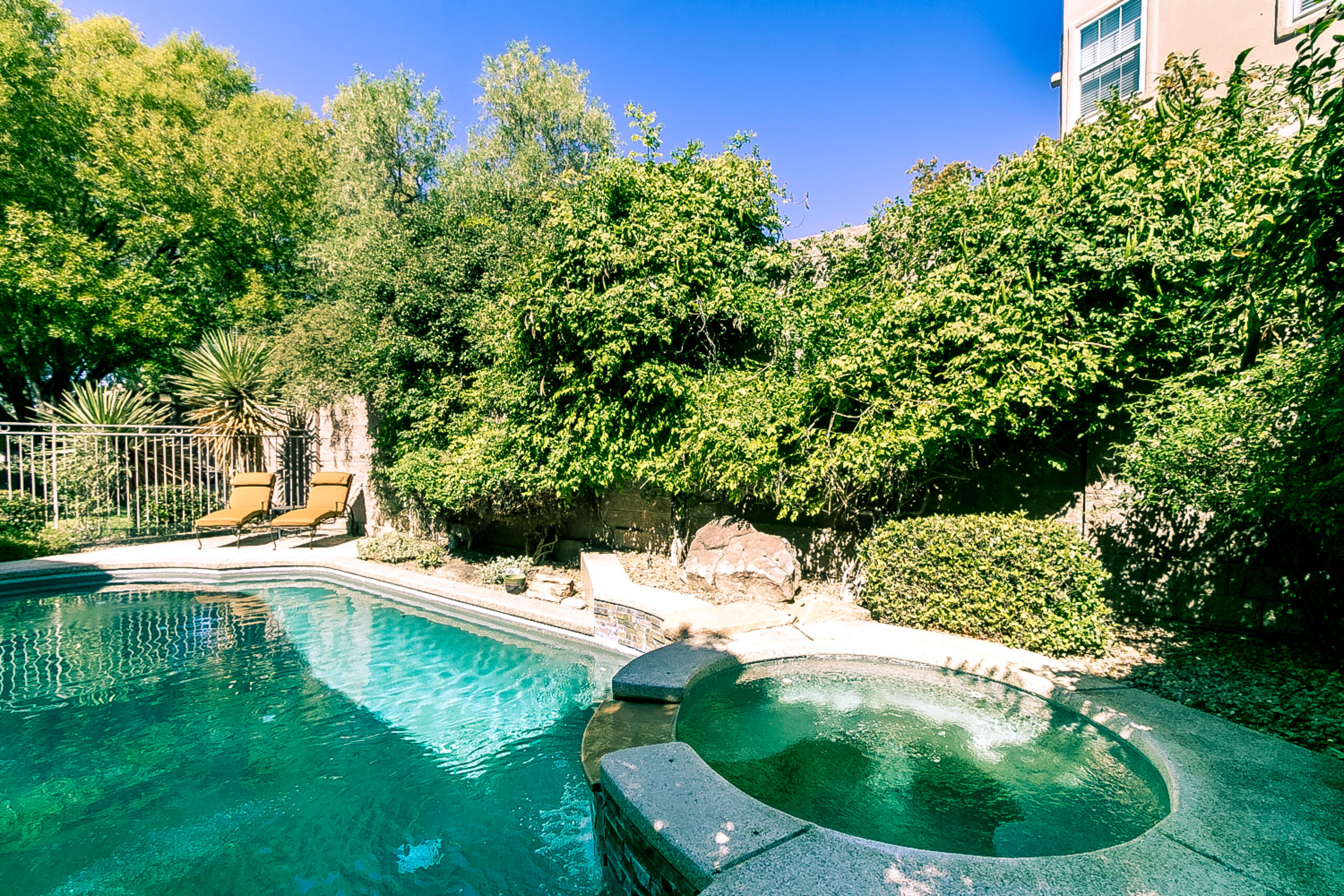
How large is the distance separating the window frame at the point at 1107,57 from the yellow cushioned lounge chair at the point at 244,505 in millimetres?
16451

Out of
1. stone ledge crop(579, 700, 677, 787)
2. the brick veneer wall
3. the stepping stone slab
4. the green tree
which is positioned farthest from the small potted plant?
the green tree

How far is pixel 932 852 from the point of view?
2230mm

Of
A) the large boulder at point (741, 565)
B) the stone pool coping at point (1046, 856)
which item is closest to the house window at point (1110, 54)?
the large boulder at point (741, 565)

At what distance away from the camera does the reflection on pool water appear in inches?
111

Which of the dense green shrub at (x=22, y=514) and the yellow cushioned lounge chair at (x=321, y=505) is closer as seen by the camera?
the dense green shrub at (x=22, y=514)

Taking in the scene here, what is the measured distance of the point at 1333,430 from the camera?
316 cm

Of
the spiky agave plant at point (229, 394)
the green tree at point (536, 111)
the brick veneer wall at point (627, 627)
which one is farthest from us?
the green tree at point (536, 111)

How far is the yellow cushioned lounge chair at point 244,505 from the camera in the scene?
1030cm

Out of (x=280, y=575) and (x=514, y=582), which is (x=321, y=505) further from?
(x=514, y=582)

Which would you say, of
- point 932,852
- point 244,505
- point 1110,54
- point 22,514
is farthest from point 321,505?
point 1110,54

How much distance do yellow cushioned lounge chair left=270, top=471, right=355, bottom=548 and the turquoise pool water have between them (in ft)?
12.3

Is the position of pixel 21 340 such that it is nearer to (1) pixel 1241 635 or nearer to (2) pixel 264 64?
(2) pixel 264 64

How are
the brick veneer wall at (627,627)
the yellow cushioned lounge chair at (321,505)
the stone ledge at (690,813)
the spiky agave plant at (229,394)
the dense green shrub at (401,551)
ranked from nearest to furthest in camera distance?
the stone ledge at (690,813) < the brick veneer wall at (627,627) < the dense green shrub at (401,551) < the yellow cushioned lounge chair at (321,505) < the spiky agave plant at (229,394)

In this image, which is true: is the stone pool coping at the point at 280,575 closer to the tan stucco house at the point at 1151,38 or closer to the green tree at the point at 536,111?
the tan stucco house at the point at 1151,38
